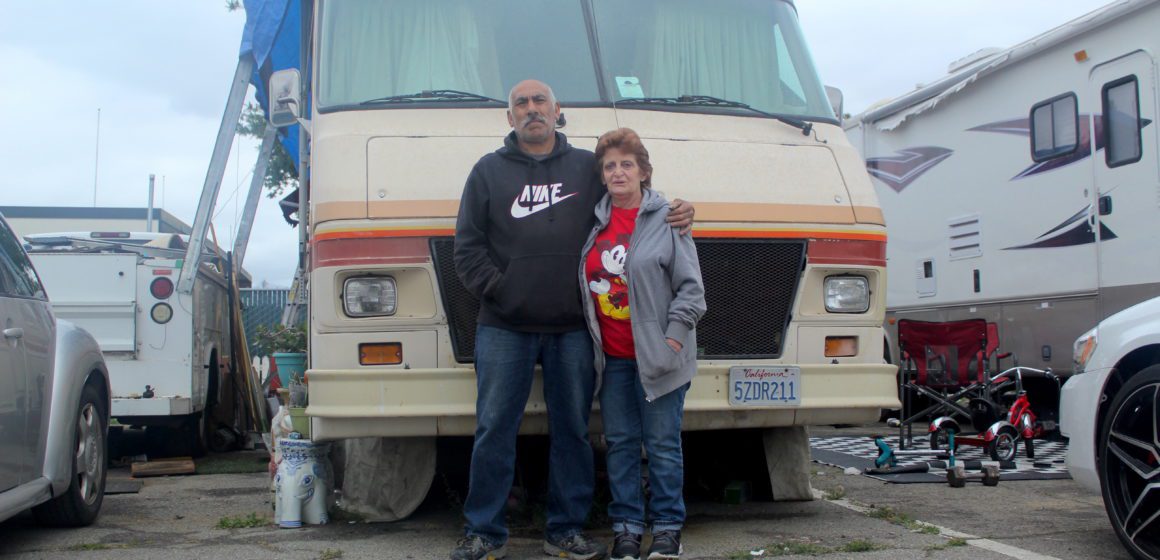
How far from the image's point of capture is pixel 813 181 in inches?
213

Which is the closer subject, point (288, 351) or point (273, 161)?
point (288, 351)

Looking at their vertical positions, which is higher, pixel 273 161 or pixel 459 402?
pixel 273 161

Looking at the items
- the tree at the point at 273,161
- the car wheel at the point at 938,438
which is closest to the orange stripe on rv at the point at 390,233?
the car wheel at the point at 938,438

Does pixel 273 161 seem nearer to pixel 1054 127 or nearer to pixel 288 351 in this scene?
pixel 288 351

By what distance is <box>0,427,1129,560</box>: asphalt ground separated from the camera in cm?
504

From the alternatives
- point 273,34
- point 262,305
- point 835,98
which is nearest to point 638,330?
point 835,98

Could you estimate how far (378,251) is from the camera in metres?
4.88

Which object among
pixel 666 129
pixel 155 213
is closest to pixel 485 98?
pixel 666 129

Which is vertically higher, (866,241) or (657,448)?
(866,241)

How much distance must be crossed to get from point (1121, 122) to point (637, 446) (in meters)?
6.34

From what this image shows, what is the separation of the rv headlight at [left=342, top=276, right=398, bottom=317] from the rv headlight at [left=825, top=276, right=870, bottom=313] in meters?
2.04

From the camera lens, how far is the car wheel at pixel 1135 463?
4.58 metres

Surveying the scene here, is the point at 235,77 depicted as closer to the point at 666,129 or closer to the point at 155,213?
the point at 666,129

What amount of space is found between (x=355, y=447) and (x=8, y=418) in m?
1.59
